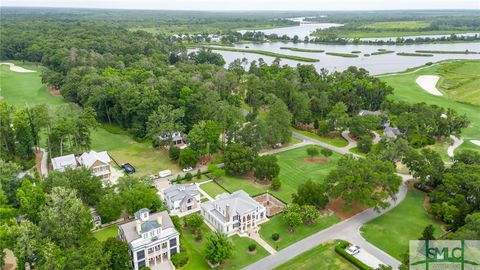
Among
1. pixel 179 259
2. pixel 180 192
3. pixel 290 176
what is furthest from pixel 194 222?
pixel 290 176

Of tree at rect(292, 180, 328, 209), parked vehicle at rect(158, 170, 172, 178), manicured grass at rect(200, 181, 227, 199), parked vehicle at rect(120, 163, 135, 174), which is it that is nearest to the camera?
tree at rect(292, 180, 328, 209)

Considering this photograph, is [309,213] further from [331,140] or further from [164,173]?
[331,140]

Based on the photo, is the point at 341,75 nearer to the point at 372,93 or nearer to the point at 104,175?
the point at 372,93

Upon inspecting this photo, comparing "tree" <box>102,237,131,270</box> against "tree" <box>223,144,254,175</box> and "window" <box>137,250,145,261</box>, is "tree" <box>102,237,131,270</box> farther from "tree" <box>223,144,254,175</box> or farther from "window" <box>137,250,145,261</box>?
"tree" <box>223,144,254,175</box>

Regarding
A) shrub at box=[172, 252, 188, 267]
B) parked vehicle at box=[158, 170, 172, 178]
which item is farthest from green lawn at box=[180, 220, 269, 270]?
parked vehicle at box=[158, 170, 172, 178]

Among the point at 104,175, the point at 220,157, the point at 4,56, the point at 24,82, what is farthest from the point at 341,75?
the point at 4,56
